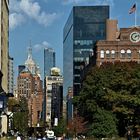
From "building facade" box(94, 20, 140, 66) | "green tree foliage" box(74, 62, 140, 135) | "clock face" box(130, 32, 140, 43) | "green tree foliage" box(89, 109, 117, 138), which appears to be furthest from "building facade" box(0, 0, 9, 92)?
"clock face" box(130, 32, 140, 43)

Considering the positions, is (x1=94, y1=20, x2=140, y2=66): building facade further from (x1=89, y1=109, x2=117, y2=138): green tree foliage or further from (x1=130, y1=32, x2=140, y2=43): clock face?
(x1=89, y1=109, x2=117, y2=138): green tree foliage

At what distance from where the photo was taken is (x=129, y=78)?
10106 cm

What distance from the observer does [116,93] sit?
100 metres

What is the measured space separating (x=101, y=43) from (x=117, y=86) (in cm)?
5237

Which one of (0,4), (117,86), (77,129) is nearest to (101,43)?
(77,129)

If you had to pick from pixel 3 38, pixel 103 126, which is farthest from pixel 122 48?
pixel 103 126

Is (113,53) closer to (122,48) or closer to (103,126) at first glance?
(122,48)

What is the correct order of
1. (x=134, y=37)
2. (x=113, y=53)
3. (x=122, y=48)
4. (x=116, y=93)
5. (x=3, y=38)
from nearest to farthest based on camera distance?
(x=116, y=93) → (x=3, y=38) → (x=122, y=48) → (x=113, y=53) → (x=134, y=37)

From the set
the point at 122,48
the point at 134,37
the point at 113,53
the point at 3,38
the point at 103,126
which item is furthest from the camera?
the point at 134,37

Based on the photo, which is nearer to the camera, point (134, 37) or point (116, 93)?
point (116, 93)

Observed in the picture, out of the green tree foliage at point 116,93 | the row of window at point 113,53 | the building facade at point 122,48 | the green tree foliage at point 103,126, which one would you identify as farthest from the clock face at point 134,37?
the green tree foliage at point 103,126

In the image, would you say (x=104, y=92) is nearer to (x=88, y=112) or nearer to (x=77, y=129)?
(x=88, y=112)

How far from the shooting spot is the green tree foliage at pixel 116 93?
9800cm

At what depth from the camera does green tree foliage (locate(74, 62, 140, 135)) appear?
3858 inches
